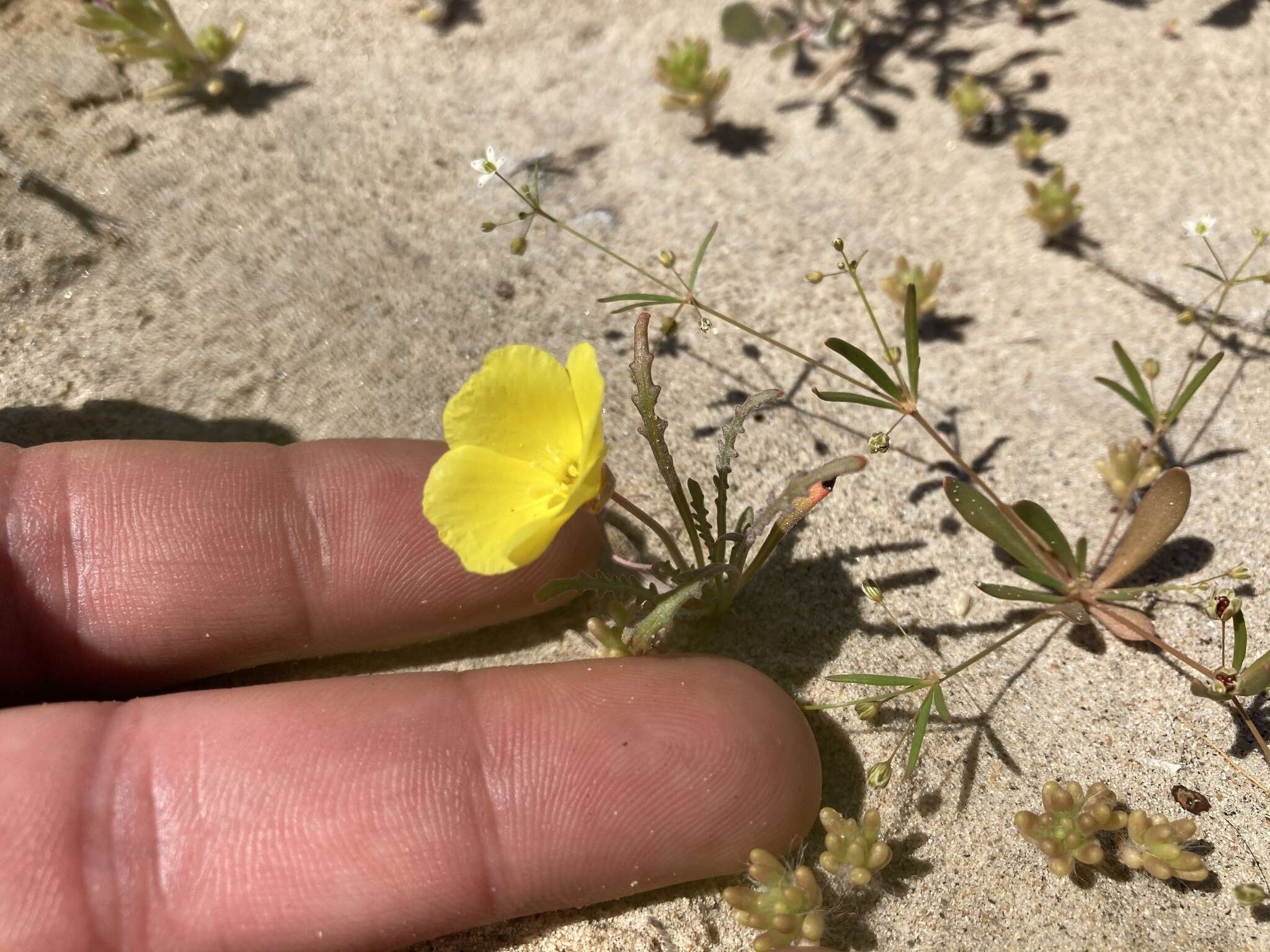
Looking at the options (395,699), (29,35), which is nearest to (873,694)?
(395,699)

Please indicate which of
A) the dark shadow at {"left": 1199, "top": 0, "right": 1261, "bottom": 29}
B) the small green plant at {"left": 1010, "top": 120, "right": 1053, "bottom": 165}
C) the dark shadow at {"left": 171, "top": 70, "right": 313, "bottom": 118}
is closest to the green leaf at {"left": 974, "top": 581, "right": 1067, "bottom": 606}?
the small green plant at {"left": 1010, "top": 120, "right": 1053, "bottom": 165}

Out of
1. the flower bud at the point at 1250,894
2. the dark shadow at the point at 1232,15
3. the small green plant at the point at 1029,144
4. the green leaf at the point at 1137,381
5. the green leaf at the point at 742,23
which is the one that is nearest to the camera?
the flower bud at the point at 1250,894

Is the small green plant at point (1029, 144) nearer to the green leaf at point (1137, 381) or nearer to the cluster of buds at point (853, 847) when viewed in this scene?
the green leaf at point (1137, 381)

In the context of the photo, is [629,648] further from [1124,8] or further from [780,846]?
[1124,8]

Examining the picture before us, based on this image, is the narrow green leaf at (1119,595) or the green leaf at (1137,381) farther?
the green leaf at (1137,381)

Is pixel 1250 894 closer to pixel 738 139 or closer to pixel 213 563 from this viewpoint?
pixel 213 563

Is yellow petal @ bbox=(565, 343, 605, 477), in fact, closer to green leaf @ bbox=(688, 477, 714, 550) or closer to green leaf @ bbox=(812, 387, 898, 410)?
green leaf @ bbox=(688, 477, 714, 550)

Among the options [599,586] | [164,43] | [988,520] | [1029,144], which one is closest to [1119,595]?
[988,520]

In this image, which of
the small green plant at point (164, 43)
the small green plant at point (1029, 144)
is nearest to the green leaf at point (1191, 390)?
the small green plant at point (1029, 144)
